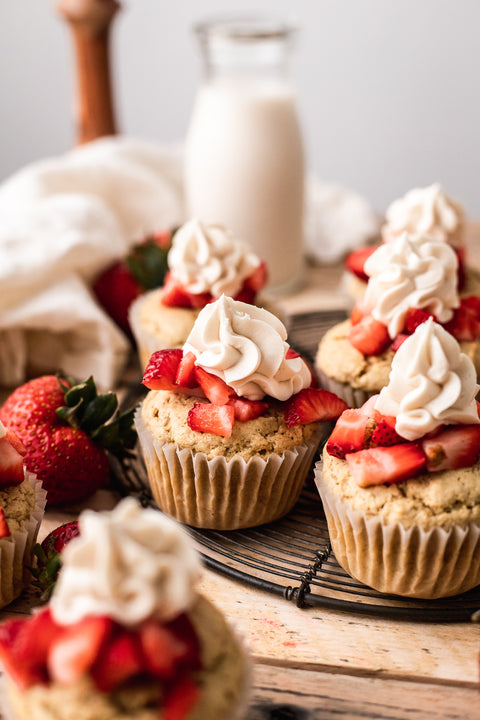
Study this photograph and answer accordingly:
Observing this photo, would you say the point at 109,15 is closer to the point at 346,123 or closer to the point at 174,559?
the point at 346,123

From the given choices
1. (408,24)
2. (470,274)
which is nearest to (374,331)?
(470,274)

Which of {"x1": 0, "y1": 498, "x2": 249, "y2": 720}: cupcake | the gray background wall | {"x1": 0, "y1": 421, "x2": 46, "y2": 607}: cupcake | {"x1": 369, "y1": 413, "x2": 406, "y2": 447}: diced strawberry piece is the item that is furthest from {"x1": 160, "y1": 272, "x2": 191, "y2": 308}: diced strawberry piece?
the gray background wall

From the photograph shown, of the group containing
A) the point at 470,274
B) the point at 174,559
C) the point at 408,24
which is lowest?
the point at 470,274

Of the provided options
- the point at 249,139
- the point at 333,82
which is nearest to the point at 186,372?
the point at 249,139

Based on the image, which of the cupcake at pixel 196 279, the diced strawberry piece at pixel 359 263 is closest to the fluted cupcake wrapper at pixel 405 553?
the cupcake at pixel 196 279

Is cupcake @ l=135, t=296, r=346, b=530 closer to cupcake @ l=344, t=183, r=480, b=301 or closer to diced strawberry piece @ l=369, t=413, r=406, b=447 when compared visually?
diced strawberry piece @ l=369, t=413, r=406, b=447
